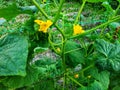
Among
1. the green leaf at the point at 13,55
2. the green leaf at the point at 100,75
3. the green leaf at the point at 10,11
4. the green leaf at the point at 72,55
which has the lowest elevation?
the green leaf at the point at 100,75

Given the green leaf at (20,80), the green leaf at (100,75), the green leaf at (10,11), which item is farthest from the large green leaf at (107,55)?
the green leaf at (10,11)

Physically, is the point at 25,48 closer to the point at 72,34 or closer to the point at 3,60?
the point at 3,60

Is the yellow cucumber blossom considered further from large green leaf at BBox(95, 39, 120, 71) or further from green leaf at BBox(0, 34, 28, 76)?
large green leaf at BBox(95, 39, 120, 71)

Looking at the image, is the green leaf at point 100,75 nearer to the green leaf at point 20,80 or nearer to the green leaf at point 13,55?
the green leaf at point 20,80

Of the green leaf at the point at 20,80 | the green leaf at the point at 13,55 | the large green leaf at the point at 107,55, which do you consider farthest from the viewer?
the large green leaf at the point at 107,55

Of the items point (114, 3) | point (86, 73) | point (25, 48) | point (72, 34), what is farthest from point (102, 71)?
point (114, 3)

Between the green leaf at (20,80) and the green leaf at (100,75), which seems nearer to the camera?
the green leaf at (20,80)
